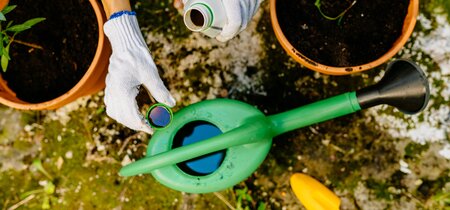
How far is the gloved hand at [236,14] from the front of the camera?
1115mm

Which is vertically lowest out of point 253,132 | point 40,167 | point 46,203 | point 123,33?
point 46,203

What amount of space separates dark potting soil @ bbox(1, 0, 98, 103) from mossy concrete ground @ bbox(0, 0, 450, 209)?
9.2 inches

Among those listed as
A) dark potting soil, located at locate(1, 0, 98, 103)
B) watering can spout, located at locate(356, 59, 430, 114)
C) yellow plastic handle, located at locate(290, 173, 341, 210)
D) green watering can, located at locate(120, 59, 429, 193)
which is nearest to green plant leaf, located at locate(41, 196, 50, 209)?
dark potting soil, located at locate(1, 0, 98, 103)

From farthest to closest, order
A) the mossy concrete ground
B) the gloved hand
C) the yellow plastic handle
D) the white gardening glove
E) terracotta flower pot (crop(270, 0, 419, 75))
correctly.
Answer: the mossy concrete ground < the yellow plastic handle < terracotta flower pot (crop(270, 0, 419, 75)) < the white gardening glove < the gloved hand

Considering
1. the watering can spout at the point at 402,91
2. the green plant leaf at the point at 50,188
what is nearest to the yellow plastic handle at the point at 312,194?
the watering can spout at the point at 402,91

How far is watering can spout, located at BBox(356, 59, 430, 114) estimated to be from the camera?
4.22 feet

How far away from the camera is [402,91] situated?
1302mm

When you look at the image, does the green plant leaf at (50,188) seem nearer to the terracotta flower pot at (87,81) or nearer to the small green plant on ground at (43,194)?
the small green plant on ground at (43,194)

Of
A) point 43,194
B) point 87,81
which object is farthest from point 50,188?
point 87,81

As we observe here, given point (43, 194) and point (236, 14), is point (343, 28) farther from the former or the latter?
point (43, 194)

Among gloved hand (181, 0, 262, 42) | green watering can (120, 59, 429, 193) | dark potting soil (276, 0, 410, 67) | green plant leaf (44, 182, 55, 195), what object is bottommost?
green plant leaf (44, 182, 55, 195)

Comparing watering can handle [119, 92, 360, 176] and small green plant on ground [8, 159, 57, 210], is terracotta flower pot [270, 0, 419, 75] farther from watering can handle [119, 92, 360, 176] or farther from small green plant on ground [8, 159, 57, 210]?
small green plant on ground [8, 159, 57, 210]

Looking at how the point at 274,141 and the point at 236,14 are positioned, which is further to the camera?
the point at 274,141

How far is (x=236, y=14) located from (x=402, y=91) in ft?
1.75
